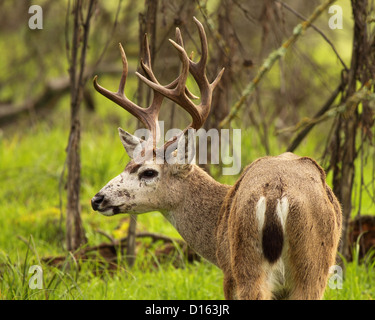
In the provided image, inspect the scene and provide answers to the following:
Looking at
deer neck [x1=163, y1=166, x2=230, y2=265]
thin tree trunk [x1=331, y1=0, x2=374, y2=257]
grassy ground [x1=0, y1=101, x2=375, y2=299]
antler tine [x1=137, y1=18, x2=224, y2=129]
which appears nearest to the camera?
antler tine [x1=137, y1=18, x2=224, y2=129]

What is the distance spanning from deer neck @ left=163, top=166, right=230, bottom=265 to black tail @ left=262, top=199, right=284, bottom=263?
1.08m

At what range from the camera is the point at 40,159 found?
7875 mm

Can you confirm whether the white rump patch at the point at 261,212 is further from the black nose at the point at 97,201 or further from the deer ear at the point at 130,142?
the deer ear at the point at 130,142

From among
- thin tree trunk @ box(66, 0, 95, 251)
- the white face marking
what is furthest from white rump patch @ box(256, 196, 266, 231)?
thin tree trunk @ box(66, 0, 95, 251)

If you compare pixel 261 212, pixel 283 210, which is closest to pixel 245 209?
pixel 261 212

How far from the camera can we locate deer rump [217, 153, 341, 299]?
131 inches

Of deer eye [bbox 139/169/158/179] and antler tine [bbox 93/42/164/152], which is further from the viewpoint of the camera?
antler tine [bbox 93/42/164/152]

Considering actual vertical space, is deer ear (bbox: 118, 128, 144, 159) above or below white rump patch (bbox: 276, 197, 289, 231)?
above

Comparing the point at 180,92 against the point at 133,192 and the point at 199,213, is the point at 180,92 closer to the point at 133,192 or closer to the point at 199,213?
the point at 133,192

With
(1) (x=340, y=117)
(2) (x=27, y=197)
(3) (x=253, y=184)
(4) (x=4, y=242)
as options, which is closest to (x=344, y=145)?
(1) (x=340, y=117)

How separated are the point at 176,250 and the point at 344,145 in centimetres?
184

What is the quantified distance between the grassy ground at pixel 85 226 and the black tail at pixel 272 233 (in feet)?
5.42

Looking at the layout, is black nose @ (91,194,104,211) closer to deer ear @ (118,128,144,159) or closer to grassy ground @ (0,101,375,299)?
deer ear @ (118,128,144,159)

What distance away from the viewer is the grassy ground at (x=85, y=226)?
15.9 ft
